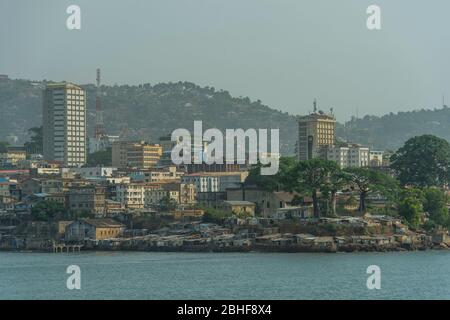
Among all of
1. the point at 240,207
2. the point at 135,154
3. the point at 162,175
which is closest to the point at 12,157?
the point at 135,154

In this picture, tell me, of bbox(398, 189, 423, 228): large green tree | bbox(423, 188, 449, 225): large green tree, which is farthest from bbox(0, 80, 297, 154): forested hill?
bbox(398, 189, 423, 228): large green tree

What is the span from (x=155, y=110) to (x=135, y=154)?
76128mm

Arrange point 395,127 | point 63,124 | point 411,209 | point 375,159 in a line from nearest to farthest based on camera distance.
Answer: point 411,209 < point 375,159 < point 63,124 < point 395,127

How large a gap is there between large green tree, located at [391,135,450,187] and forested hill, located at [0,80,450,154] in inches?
3480

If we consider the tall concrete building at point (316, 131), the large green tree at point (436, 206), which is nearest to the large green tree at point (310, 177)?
the large green tree at point (436, 206)

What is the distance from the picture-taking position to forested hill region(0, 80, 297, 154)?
158 metres

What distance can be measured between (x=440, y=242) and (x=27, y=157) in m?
54.1

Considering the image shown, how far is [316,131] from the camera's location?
88.4 meters

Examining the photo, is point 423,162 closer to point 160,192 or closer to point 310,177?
point 310,177

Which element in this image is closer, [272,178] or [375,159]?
[272,178]

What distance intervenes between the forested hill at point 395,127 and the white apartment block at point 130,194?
88851 mm

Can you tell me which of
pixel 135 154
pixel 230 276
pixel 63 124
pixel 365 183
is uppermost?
pixel 63 124

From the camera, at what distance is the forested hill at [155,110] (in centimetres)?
15775

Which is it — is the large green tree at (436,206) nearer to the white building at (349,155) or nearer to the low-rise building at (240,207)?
the low-rise building at (240,207)
